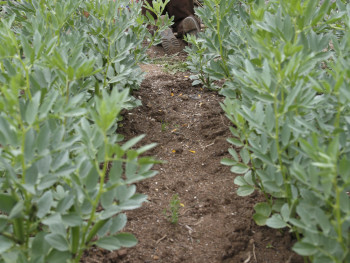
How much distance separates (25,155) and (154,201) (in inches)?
45.4

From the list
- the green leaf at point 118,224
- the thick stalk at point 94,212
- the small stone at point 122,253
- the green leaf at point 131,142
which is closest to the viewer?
the green leaf at point 131,142

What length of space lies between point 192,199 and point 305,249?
1084mm

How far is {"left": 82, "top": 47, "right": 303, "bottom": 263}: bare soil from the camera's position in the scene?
187 cm

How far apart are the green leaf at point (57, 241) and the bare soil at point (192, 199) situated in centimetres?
52

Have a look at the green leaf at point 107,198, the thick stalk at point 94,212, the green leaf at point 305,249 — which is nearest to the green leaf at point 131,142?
the thick stalk at point 94,212

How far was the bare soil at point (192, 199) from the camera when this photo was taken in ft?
6.13

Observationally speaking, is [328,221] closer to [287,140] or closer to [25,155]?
[287,140]

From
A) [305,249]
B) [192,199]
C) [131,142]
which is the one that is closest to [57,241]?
[131,142]

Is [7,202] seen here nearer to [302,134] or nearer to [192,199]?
[302,134]

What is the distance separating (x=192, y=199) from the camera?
2.34 meters

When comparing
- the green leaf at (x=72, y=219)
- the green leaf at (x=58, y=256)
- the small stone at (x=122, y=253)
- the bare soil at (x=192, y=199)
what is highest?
the green leaf at (x=72, y=219)

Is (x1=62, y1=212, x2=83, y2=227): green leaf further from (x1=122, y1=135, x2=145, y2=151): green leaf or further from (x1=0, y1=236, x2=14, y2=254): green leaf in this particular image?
(x1=122, y1=135, x2=145, y2=151): green leaf

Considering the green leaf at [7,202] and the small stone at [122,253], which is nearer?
the green leaf at [7,202]

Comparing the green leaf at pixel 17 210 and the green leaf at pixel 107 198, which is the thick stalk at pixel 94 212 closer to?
the green leaf at pixel 107 198
